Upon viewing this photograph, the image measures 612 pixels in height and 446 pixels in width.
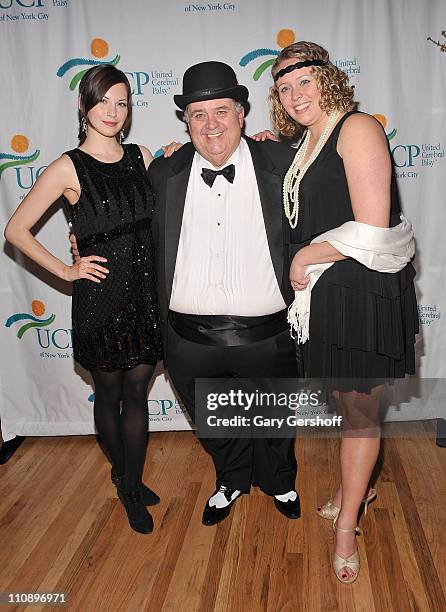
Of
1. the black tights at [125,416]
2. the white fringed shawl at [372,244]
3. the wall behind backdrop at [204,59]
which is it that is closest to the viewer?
the white fringed shawl at [372,244]

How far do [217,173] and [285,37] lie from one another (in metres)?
1.11

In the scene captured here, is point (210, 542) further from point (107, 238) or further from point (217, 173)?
point (217, 173)

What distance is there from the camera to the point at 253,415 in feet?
8.96

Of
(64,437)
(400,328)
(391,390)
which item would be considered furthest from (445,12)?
(64,437)

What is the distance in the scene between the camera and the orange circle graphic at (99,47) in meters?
3.07

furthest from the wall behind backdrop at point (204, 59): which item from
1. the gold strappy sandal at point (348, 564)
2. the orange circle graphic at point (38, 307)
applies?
the gold strappy sandal at point (348, 564)

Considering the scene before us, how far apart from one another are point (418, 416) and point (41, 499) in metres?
2.12

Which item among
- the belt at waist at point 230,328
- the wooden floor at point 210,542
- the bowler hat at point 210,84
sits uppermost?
the bowler hat at point 210,84

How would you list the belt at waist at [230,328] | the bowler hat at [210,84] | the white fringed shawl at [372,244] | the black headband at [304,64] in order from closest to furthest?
the white fringed shawl at [372,244], the black headband at [304,64], the bowler hat at [210,84], the belt at waist at [230,328]

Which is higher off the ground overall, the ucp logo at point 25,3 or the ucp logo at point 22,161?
the ucp logo at point 25,3

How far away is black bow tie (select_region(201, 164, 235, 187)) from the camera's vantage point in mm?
2355

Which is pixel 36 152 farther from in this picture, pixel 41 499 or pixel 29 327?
pixel 41 499

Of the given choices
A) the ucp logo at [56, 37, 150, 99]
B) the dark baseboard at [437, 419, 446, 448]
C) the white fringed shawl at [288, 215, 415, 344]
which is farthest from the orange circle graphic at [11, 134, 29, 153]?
the dark baseboard at [437, 419, 446, 448]

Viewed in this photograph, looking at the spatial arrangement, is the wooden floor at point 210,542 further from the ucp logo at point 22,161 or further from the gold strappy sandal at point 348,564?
the ucp logo at point 22,161
